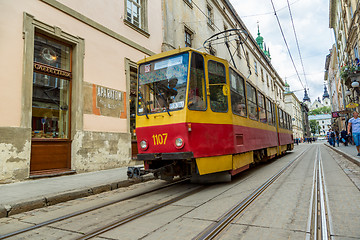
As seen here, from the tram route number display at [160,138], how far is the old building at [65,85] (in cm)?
390

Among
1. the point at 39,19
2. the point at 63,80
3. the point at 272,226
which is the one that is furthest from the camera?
the point at 63,80

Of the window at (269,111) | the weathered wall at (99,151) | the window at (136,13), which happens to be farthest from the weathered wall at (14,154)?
the window at (269,111)

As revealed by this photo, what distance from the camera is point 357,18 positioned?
15844 mm

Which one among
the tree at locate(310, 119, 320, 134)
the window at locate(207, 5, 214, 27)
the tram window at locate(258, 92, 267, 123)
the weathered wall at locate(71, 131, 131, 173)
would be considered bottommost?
the weathered wall at locate(71, 131, 131, 173)

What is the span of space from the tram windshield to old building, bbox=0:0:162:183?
3.58 metres

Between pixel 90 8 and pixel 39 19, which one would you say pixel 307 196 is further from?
pixel 90 8

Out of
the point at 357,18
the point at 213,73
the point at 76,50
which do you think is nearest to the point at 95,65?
the point at 76,50

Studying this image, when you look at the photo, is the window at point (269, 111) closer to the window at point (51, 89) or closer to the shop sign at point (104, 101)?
the shop sign at point (104, 101)

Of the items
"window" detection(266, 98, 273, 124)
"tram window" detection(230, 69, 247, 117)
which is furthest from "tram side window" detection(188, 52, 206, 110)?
"window" detection(266, 98, 273, 124)

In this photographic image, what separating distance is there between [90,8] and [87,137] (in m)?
4.93

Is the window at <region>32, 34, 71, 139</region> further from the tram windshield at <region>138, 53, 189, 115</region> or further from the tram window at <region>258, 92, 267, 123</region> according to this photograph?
the tram window at <region>258, 92, 267, 123</region>

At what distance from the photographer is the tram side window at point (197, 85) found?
16.3 ft

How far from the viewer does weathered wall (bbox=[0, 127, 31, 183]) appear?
6004 mm

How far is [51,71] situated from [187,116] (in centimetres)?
546
